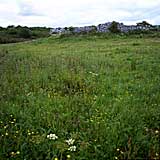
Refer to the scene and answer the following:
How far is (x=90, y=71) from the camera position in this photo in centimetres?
1054

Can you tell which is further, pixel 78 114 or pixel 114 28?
pixel 114 28

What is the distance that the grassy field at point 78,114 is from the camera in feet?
15.7

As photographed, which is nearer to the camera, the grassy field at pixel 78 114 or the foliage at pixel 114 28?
the grassy field at pixel 78 114

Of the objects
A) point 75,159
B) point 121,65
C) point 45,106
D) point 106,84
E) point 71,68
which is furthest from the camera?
point 121,65

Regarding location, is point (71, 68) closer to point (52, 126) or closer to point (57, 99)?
point (57, 99)

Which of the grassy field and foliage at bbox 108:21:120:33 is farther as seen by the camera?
foliage at bbox 108:21:120:33

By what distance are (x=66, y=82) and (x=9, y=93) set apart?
1881 mm

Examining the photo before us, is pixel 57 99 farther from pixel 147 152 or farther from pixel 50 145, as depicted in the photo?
pixel 147 152

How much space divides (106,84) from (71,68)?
6.68ft

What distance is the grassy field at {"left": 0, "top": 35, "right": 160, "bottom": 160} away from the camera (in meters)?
4.79

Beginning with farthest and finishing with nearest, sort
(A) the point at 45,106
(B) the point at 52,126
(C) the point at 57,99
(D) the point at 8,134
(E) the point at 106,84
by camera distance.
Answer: (E) the point at 106,84
(C) the point at 57,99
(A) the point at 45,106
(B) the point at 52,126
(D) the point at 8,134

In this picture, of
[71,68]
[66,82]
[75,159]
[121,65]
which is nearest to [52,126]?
[75,159]

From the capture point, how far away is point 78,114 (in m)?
6.13

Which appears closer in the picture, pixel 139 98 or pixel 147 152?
pixel 147 152
